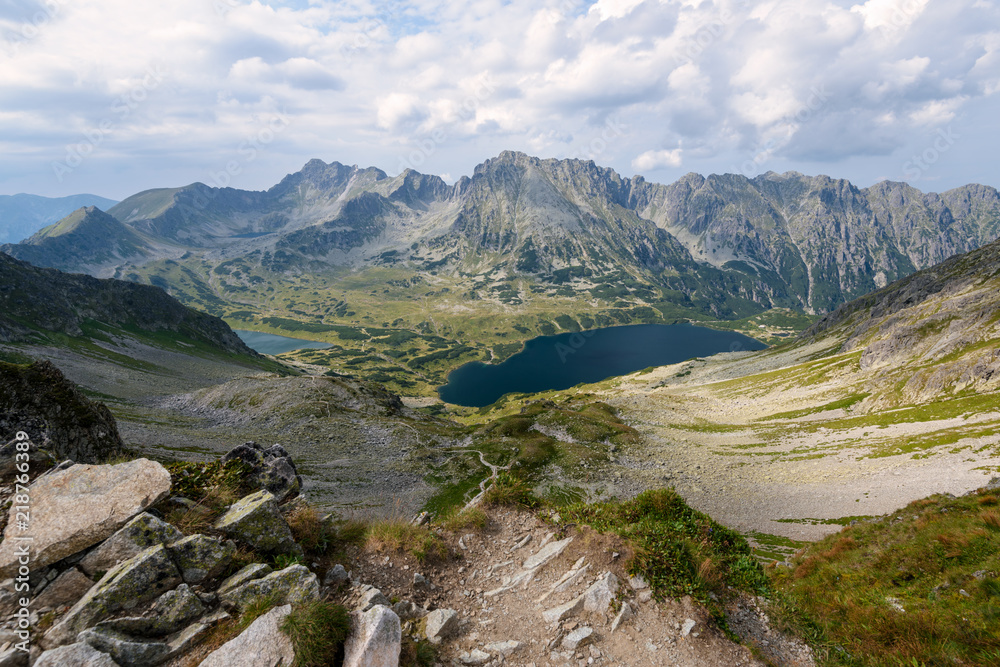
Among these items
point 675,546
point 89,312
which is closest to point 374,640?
point 675,546

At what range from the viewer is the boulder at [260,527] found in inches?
431

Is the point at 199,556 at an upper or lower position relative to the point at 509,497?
upper

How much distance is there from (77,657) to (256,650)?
3043 millimetres

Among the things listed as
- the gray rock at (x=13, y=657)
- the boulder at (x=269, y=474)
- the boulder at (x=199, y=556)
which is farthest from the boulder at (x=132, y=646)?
the boulder at (x=269, y=474)

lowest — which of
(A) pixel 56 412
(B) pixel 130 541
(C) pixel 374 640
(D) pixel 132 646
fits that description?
(A) pixel 56 412

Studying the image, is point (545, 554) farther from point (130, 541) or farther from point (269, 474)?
point (130, 541)

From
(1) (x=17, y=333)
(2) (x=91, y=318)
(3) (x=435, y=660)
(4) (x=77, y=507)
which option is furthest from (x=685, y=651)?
(2) (x=91, y=318)

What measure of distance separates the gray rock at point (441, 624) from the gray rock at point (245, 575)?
14.3 ft

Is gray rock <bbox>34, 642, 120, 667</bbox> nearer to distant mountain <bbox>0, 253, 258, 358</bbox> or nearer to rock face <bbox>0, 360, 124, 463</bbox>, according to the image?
rock face <bbox>0, 360, 124, 463</bbox>

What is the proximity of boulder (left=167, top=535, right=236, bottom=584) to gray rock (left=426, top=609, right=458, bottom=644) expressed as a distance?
17.8 feet

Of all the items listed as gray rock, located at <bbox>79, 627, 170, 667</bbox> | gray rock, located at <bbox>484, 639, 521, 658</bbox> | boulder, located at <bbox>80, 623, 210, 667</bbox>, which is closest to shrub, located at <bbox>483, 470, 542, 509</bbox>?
gray rock, located at <bbox>484, 639, 521, 658</bbox>

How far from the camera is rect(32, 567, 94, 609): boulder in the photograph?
8578 millimetres

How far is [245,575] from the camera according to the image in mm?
9625

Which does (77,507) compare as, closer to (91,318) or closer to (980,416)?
(980,416)
